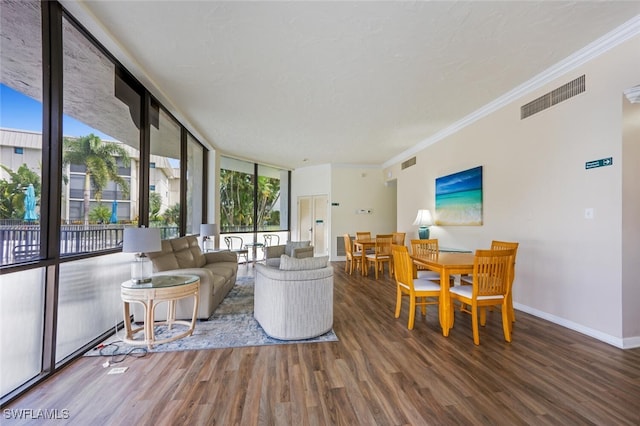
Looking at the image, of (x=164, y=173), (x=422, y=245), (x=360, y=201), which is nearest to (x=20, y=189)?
(x=164, y=173)

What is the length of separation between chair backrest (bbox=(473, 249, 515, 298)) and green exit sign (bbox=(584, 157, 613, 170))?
1.29m

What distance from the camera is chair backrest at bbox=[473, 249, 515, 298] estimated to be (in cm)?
286

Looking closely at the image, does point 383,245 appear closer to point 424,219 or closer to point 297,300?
point 424,219

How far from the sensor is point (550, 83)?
347cm

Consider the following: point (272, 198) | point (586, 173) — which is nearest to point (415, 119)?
point (586, 173)

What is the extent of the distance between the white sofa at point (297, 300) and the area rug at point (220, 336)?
0.12 m

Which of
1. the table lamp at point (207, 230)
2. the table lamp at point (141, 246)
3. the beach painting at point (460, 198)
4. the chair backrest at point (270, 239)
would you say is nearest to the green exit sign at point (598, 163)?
the beach painting at point (460, 198)

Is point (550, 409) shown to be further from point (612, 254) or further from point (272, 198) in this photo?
point (272, 198)

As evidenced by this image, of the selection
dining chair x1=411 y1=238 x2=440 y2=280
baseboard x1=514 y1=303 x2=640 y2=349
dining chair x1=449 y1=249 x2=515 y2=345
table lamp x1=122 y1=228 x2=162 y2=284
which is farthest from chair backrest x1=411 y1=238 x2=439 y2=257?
table lamp x1=122 y1=228 x2=162 y2=284

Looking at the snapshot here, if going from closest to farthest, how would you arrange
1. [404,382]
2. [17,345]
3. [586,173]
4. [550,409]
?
[550,409] < [17,345] < [404,382] < [586,173]

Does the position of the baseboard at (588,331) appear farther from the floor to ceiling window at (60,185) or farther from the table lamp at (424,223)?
the floor to ceiling window at (60,185)

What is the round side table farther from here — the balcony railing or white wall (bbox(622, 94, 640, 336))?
white wall (bbox(622, 94, 640, 336))

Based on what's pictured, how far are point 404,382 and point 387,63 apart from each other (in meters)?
3.26

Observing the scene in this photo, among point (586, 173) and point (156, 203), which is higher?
point (586, 173)
